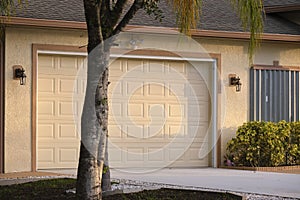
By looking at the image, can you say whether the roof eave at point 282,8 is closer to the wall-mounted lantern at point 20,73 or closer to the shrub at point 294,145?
the shrub at point 294,145

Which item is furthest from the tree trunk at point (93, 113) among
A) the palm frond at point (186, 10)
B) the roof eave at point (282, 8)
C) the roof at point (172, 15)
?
the roof eave at point (282, 8)

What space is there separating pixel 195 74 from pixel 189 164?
197 centimetres

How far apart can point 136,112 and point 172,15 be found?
2.50 metres

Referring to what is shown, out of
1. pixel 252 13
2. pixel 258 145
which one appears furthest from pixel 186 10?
pixel 258 145

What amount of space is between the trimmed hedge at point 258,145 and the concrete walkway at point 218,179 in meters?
0.70

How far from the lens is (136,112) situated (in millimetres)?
15320

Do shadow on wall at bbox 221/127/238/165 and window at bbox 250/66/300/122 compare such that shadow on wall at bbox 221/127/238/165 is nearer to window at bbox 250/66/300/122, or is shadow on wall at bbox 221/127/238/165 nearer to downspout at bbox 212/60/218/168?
downspout at bbox 212/60/218/168

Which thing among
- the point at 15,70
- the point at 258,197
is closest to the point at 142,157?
the point at 15,70

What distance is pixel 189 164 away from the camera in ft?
52.4

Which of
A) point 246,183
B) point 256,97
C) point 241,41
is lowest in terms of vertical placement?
point 246,183

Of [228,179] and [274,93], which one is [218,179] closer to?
[228,179]

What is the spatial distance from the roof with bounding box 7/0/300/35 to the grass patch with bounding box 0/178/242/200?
14.0 ft

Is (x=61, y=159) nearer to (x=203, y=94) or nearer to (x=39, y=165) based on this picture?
(x=39, y=165)

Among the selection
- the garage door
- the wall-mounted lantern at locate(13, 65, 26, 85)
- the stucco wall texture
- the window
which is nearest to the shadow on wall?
the stucco wall texture
